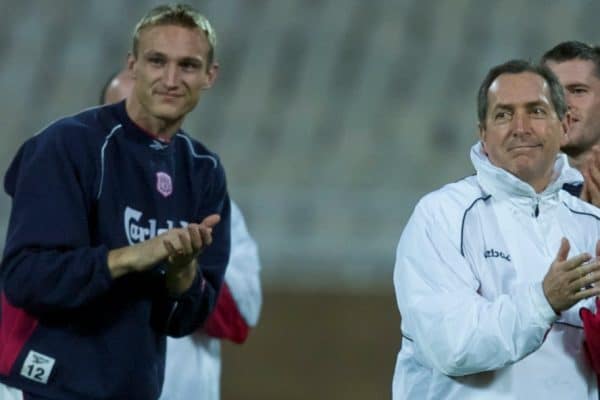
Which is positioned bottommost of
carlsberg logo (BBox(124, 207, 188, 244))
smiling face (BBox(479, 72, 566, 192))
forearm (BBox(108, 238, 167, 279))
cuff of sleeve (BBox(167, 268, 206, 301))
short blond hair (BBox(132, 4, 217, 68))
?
cuff of sleeve (BBox(167, 268, 206, 301))

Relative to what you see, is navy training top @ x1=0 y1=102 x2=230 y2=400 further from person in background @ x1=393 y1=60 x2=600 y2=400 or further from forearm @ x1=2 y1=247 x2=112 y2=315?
person in background @ x1=393 y1=60 x2=600 y2=400

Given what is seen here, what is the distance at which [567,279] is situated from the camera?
3059mm

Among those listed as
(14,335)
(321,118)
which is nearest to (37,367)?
(14,335)

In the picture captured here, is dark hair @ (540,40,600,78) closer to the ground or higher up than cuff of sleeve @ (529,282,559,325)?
higher up

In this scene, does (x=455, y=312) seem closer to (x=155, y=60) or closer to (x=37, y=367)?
(x=37, y=367)

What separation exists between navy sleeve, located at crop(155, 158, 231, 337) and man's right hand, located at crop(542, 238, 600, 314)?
1.02 m

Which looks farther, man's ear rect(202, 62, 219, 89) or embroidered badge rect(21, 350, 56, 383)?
man's ear rect(202, 62, 219, 89)

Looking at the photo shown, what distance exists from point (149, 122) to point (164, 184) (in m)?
0.17

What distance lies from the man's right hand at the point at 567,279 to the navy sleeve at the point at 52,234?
3.42ft

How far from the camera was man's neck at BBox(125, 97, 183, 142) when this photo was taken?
3.74m

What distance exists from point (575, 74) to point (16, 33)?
6471mm

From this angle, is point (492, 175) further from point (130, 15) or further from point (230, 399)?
point (130, 15)

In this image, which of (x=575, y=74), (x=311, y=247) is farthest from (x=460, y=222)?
(x=311, y=247)

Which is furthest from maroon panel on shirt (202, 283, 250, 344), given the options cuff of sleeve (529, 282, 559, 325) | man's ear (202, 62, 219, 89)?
cuff of sleeve (529, 282, 559, 325)
